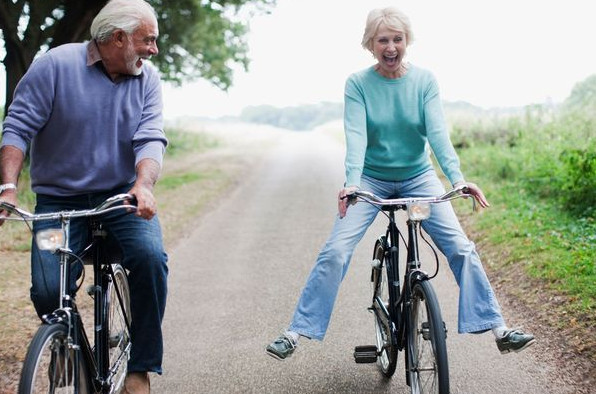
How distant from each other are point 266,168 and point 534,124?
788 centimetres

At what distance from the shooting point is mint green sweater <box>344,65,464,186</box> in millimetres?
3797

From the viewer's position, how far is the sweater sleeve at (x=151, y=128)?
337 centimetres

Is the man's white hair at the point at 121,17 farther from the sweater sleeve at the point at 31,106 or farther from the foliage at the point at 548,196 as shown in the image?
the foliage at the point at 548,196

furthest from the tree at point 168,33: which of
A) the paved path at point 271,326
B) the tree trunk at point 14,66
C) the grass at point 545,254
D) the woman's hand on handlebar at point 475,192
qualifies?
the woman's hand on handlebar at point 475,192

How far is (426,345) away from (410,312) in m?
0.24

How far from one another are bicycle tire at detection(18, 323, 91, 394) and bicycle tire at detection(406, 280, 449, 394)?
5.25ft

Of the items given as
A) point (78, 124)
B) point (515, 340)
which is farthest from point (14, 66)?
point (515, 340)

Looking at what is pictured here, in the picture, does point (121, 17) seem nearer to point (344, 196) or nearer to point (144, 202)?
point (144, 202)

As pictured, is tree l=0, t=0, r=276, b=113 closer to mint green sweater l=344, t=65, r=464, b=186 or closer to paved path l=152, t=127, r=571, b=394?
paved path l=152, t=127, r=571, b=394

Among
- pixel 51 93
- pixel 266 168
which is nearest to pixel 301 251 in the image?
pixel 51 93

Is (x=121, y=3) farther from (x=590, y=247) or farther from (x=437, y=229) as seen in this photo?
(x=590, y=247)

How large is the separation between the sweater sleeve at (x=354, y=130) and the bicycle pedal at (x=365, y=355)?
108 cm

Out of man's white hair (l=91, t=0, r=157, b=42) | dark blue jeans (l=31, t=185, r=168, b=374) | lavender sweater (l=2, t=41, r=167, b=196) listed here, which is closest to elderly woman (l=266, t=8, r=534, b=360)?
dark blue jeans (l=31, t=185, r=168, b=374)

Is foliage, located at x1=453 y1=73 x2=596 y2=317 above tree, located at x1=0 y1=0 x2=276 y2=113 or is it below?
below
